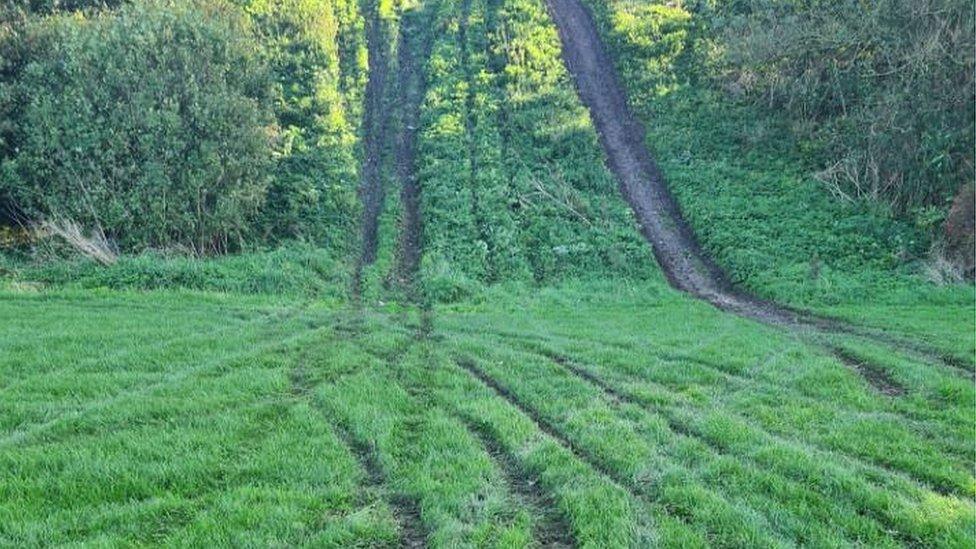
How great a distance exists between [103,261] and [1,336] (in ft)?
26.4

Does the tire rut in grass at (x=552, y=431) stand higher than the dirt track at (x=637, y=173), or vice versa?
the dirt track at (x=637, y=173)

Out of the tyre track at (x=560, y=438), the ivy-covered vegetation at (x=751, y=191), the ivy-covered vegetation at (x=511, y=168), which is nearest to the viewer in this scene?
the tyre track at (x=560, y=438)

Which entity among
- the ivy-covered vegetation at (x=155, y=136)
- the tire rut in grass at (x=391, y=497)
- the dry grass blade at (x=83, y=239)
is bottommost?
the tire rut in grass at (x=391, y=497)

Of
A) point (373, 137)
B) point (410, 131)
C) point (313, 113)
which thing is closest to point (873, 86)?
point (410, 131)

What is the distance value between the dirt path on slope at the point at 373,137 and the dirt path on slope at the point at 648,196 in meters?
11.3

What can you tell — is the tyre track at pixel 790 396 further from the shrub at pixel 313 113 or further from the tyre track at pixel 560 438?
the shrub at pixel 313 113

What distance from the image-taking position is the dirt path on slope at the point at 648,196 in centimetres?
1919

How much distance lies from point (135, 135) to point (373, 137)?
1341 centimetres

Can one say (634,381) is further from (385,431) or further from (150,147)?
(150,147)

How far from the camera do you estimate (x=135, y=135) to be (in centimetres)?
2389

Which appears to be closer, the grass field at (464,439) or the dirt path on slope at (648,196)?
the grass field at (464,439)

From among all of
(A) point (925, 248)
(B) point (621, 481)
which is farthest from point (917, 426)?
(A) point (925, 248)

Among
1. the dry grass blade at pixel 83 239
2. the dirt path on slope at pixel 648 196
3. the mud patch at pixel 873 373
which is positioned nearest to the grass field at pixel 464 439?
the mud patch at pixel 873 373

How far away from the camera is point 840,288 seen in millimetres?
21766
